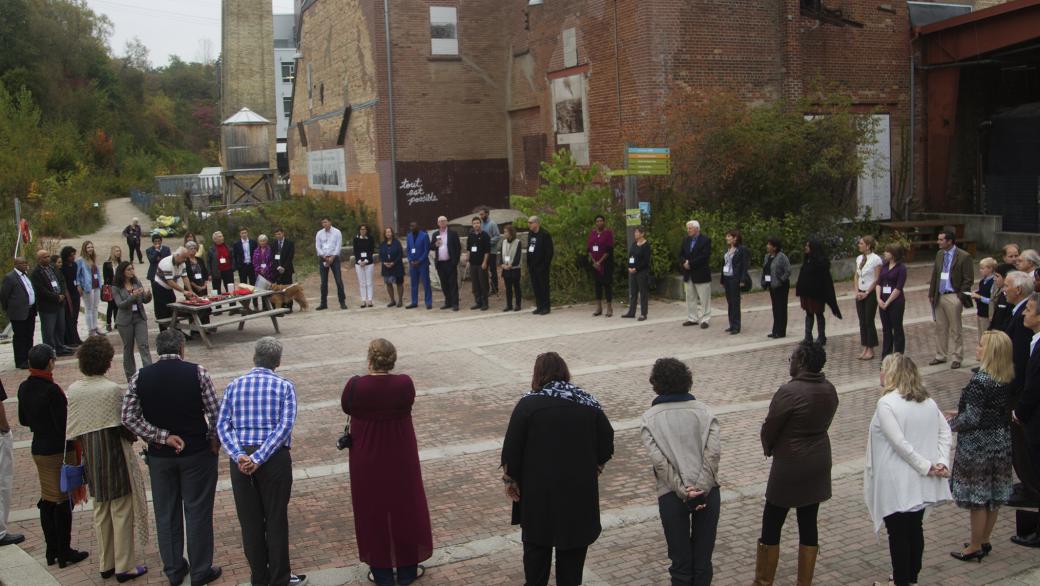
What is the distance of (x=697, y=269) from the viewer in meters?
15.0

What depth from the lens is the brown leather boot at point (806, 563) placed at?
577 cm

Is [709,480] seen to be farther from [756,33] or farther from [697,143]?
[756,33]

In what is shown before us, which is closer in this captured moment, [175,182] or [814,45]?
[814,45]

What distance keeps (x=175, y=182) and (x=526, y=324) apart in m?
45.6

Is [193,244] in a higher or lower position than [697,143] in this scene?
lower

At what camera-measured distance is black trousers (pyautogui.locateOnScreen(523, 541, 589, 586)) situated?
5344 mm

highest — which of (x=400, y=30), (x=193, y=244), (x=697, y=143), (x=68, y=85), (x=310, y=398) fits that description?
(x=68, y=85)

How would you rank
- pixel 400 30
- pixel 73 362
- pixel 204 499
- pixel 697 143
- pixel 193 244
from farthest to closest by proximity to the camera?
1. pixel 400 30
2. pixel 697 143
3. pixel 193 244
4. pixel 73 362
5. pixel 204 499

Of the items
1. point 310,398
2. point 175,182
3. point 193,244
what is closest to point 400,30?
point 193,244

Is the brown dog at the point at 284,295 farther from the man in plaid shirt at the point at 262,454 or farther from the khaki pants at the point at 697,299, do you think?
the man in plaid shirt at the point at 262,454

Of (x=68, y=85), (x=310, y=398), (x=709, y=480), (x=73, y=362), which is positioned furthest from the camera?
(x=68, y=85)

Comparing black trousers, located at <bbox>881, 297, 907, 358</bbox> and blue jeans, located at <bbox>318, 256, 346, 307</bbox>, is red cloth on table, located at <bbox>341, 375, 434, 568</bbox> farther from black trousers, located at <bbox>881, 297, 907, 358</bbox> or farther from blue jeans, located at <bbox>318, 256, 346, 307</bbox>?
blue jeans, located at <bbox>318, 256, 346, 307</bbox>

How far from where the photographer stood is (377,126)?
2931cm

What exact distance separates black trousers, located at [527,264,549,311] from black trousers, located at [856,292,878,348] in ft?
20.6
